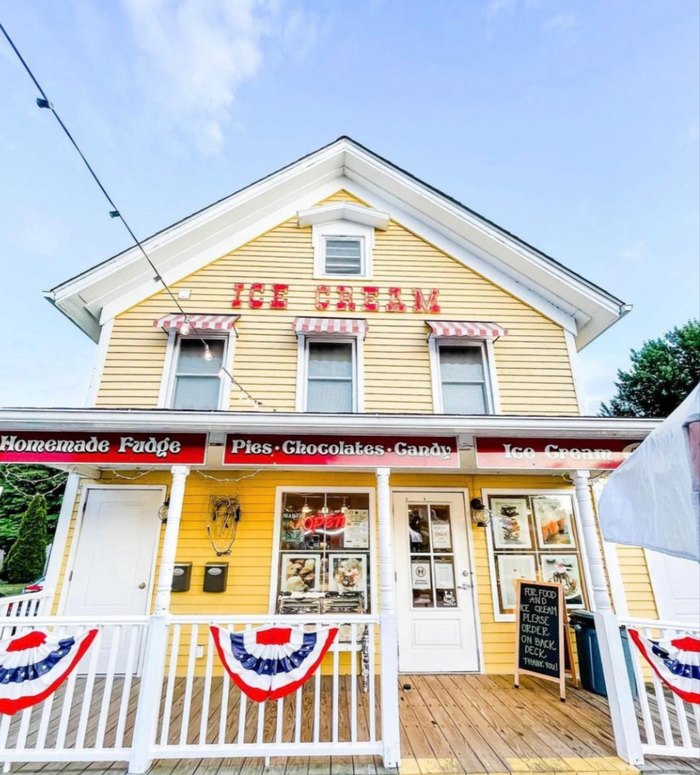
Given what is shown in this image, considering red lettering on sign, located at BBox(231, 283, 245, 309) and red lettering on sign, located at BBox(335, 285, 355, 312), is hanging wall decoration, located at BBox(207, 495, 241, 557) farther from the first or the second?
red lettering on sign, located at BBox(335, 285, 355, 312)

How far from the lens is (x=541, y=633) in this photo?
477cm

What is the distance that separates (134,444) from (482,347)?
531 centimetres

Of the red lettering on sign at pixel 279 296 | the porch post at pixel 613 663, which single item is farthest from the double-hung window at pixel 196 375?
the porch post at pixel 613 663

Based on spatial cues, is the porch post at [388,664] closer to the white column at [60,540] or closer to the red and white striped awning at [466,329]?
the red and white striped awning at [466,329]

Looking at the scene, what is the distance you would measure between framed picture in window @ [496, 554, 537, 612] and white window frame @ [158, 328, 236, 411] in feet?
15.2

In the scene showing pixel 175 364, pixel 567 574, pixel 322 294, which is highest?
pixel 322 294

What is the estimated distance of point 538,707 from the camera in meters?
4.14

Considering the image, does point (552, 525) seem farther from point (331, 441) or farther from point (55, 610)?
point (55, 610)

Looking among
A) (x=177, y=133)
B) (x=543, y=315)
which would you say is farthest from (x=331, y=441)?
(x=177, y=133)

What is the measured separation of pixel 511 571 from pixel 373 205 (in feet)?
21.7

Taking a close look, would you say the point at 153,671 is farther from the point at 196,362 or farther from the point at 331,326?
the point at 331,326

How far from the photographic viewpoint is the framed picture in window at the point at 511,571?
17.6 ft

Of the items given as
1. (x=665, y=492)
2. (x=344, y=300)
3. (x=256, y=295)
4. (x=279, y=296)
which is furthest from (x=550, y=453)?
(x=256, y=295)

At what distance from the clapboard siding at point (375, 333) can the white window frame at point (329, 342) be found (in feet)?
0.31
